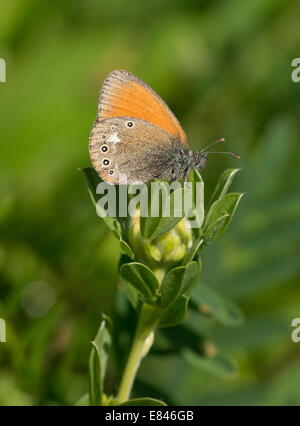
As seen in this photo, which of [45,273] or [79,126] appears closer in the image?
[45,273]

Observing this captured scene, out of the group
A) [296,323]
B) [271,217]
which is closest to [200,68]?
[271,217]

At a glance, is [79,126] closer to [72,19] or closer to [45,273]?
[72,19]

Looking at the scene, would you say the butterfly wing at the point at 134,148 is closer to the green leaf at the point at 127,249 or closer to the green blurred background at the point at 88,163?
the green blurred background at the point at 88,163

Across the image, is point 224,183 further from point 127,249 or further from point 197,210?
point 127,249

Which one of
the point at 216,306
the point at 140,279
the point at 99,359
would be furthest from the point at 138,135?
the point at 99,359

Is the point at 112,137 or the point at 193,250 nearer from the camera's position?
the point at 193,250

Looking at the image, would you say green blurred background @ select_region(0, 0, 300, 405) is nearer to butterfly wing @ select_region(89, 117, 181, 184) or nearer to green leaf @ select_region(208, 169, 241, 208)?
butterfly wing @ select_region(89, 117, 181, 184)

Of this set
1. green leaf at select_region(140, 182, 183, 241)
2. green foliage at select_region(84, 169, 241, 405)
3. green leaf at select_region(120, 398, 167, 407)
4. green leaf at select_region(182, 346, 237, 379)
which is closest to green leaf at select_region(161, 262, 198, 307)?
green foliage at select_region(84, 169, 241, 405)
